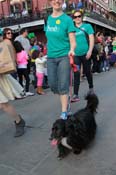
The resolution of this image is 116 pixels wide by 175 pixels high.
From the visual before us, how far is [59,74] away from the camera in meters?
4.47

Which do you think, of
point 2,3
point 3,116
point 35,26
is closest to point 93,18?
point 35,26

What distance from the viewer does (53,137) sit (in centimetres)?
349

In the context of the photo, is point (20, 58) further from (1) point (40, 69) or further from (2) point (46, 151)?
(2) point (46, 151)

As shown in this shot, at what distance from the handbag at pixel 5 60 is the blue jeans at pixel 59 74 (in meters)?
0.58

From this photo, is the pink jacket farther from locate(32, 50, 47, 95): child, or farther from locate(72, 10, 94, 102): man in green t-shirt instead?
locate(72, 10, 94, 102): man in green t-shirt

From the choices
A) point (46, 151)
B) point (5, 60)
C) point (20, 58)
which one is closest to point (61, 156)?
point (46, 151)

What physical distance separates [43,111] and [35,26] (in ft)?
90.2

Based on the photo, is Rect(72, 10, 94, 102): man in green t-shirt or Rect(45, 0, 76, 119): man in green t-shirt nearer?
Rect(45, 0, 76, 119): man in green t-shirt

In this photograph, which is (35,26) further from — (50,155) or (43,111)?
(50,155)

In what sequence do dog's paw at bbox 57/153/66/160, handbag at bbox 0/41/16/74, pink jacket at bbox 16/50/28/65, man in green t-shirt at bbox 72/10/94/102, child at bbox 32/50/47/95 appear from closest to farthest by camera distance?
dog's paw at bbox 57/153/66/160 → handbag at bbox 0/41/16/74 → man in green t-shirt at bbox 72/10/94/102 → pink jacket at bbox 16/50/28/65 → child at bbox 32/50/47/95

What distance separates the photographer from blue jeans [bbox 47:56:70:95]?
4.42 meters

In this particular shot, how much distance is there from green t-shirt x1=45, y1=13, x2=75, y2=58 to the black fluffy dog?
1019 millimetres

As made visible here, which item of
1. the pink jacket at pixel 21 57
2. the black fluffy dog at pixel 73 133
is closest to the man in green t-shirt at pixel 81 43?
the pink jacket at pixel 21 57

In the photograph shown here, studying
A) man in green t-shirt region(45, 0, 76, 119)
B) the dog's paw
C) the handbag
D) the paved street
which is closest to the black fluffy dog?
the dog's paw
